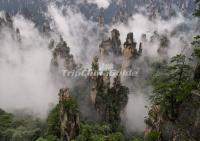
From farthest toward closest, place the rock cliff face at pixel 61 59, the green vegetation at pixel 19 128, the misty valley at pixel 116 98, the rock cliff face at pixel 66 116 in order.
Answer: the rock cliff face at pixel 61 59 → the green vegetation at pixel 19 128 → the rock cliff face at pixel 66 116 → the misty valley at pixel 116 98

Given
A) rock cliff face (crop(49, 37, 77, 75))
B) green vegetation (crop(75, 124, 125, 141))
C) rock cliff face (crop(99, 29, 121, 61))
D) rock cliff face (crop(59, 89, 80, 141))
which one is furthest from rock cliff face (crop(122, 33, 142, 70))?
rock cliff face (crop(59, 89, 80, 141))

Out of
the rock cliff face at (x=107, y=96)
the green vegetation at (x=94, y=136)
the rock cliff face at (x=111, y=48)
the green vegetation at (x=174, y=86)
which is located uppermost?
the rock cliff face at (x=111, y=48)

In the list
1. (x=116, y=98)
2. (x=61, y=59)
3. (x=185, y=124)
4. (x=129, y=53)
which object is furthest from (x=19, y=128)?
(x=185, y=124)

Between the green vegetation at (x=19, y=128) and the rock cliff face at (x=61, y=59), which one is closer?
the green vegetation at (x=19, y=128)

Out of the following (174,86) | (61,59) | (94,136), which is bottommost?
(94,136)

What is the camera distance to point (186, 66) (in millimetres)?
40250

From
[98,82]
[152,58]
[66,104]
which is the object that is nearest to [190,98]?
[66,104]

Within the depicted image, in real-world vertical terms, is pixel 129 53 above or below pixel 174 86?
above

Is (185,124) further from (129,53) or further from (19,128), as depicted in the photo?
(129,53)

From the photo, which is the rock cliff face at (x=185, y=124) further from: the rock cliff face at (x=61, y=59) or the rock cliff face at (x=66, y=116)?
the rock cliff face at (x=61, y=59)

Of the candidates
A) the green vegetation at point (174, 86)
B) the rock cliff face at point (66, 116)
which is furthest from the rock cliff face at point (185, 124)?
the rock cliff face at point (66, 116)

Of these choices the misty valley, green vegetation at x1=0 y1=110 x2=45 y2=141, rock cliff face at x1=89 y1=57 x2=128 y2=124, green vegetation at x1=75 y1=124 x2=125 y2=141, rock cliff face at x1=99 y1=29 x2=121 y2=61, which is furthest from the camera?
rock cliff face at x1=99 y1=29 x2=121 y2=61

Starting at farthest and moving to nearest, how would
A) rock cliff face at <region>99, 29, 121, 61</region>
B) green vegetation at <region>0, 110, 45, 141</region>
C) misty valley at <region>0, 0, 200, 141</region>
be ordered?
rock cliff face at <region>99, 29, 121, 61</region> → green vegetation at <region>0, 110, 45, 141</region> → misty valley at <region>0, 0, 200, 141</region>

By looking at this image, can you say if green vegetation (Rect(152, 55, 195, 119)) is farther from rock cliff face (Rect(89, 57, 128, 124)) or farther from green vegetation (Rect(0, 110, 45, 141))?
rock cliff face (Rect(89, 57, 128, 124))
